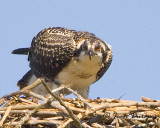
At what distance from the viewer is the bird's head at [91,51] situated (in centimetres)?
983

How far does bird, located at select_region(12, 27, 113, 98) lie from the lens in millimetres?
9922

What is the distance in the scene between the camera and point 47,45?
10609 mm

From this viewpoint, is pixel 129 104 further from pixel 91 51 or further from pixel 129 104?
pixel 91 51

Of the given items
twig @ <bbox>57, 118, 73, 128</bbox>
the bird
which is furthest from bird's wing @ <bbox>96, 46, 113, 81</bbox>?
twig @ <bbox>57, 118, 73, 128</bbox>

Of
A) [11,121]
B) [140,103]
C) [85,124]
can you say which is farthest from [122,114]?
[11,121]

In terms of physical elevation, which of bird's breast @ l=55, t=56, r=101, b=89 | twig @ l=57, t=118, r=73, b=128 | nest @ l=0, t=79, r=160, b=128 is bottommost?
twig @ l=57, t=118, r=73, b=128

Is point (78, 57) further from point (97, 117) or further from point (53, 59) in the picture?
point (97, 117)

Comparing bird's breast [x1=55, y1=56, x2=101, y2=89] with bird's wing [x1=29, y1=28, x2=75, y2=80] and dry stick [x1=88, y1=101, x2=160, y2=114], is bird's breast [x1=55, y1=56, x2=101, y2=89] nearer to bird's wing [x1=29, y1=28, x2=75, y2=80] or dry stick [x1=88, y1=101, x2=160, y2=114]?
bird's wing [x1=29, y1=28, x2=75, y2=80]

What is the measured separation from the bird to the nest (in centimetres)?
233

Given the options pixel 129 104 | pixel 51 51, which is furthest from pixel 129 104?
pixel 51 51

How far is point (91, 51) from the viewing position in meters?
9.81

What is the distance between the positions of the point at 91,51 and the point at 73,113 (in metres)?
2.61

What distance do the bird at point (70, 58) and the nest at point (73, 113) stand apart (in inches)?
91.6

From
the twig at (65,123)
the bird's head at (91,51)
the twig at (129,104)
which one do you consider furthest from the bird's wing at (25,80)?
the twig at (65,123)
